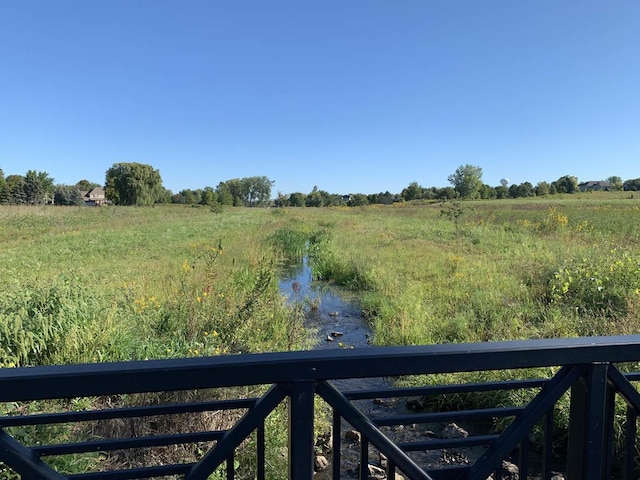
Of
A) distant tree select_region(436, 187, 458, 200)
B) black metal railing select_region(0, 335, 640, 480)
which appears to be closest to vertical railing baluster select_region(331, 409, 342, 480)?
black metal railing select_region(0, 335, 640, 480)

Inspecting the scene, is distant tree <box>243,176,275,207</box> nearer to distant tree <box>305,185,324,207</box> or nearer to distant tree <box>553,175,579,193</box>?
distant tree <box>305,185,324,207</box>

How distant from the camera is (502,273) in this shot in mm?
10352

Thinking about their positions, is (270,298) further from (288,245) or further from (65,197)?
(65,197)

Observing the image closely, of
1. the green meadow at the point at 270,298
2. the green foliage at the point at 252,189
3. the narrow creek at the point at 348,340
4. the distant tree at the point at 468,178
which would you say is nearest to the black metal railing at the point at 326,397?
the narrow creek at the point at 348,340

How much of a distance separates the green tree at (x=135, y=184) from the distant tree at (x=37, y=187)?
10.5 metres

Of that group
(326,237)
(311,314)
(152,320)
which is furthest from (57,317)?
(326,237)

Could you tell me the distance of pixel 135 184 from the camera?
219ft

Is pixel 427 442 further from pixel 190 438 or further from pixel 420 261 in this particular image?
pixel 420 261

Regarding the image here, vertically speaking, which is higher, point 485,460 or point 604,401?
point 604,401

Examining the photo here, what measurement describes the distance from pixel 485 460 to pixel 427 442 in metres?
0.20

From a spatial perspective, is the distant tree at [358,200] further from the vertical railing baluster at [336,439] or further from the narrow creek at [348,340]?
the vertical railing baluster at [336,439]

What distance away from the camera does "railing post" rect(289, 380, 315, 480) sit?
121 cm

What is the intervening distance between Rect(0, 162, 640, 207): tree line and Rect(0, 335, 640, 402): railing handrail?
38389mm

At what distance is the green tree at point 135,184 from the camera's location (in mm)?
67438
